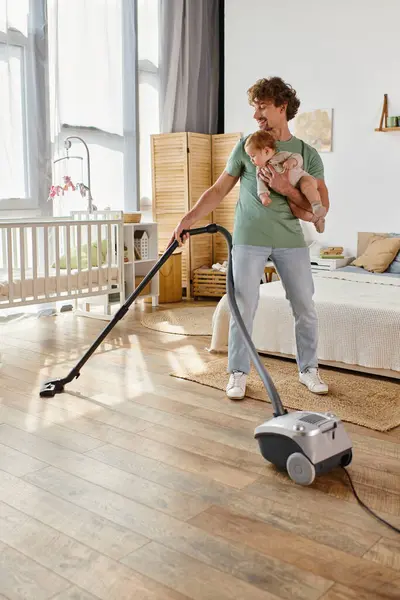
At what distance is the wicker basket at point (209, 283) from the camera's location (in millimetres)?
5484

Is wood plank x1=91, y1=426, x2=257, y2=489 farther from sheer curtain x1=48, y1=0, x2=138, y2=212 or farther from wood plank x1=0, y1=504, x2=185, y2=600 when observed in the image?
sheer curtain x1=48, y1=0, x2=138, y2=212

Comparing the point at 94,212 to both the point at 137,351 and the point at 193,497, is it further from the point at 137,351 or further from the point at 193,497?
the point at 193,497

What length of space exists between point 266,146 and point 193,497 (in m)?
1.34

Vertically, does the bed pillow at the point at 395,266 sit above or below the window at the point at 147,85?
below

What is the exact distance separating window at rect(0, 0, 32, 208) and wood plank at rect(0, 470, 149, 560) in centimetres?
303

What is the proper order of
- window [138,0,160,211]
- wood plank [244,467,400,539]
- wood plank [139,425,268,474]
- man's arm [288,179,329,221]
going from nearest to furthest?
wood plank [244,467,400,539] → wood plank [139,425,268,474] → man's arm [288,179,329,221] → window [138,0,160,211]

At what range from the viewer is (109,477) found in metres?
2.06

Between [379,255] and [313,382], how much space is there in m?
2.07

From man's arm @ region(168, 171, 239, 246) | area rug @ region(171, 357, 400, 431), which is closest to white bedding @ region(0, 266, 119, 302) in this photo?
area rug @ region(171, 357, 400, 431)

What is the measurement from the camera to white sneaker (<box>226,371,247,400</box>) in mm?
2834

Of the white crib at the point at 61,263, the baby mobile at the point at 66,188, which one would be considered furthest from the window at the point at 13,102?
the white crib at the point at 61,263

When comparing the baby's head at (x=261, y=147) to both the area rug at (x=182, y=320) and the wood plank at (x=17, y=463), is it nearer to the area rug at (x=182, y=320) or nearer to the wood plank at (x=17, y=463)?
the wood plank at (x=17, y=463)

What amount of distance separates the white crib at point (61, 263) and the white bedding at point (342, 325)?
1.10 meters

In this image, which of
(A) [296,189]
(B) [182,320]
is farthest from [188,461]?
(B) [182,320]
